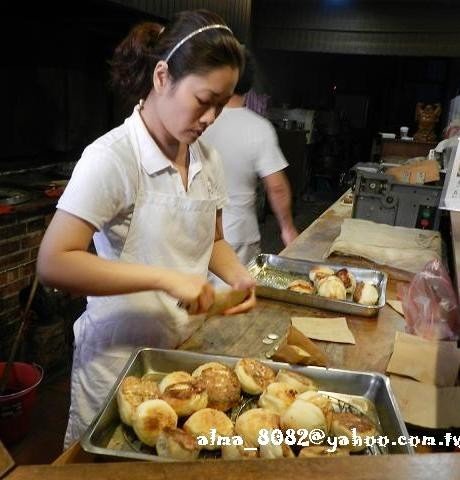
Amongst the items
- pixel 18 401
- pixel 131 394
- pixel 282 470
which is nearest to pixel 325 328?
pixel 131 394

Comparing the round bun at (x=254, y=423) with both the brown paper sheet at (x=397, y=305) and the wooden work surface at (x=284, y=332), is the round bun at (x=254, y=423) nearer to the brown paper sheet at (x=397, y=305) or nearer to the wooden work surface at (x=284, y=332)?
the wooden work surface at (x=284, y=332)

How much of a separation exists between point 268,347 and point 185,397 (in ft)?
1.83

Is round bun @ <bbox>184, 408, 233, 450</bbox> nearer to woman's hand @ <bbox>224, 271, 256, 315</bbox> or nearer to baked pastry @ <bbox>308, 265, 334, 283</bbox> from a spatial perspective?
woman's hand @ <bbox>224, 271, 256, 315</bbox>

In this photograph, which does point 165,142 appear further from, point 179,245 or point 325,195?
point 325,195

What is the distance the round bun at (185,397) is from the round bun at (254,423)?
108 mm

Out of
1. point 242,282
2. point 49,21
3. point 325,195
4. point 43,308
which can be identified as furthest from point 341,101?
point 242,282

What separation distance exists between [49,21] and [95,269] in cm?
343

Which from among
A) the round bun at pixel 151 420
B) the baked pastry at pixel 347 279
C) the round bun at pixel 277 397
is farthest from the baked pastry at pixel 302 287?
the round bun at pixel 151 420

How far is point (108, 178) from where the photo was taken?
53.4 inches

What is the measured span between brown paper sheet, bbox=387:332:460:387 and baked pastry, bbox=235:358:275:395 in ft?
1.61

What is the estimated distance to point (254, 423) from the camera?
1.19m

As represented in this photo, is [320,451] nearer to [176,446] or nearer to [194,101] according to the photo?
[176,446]

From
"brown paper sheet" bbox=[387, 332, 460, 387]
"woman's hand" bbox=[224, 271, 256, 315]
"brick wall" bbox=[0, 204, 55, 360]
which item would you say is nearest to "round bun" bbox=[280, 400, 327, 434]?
"woman's hand" bbox=[224, 271, 256, 315]

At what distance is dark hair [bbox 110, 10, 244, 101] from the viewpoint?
1367 millimetres
